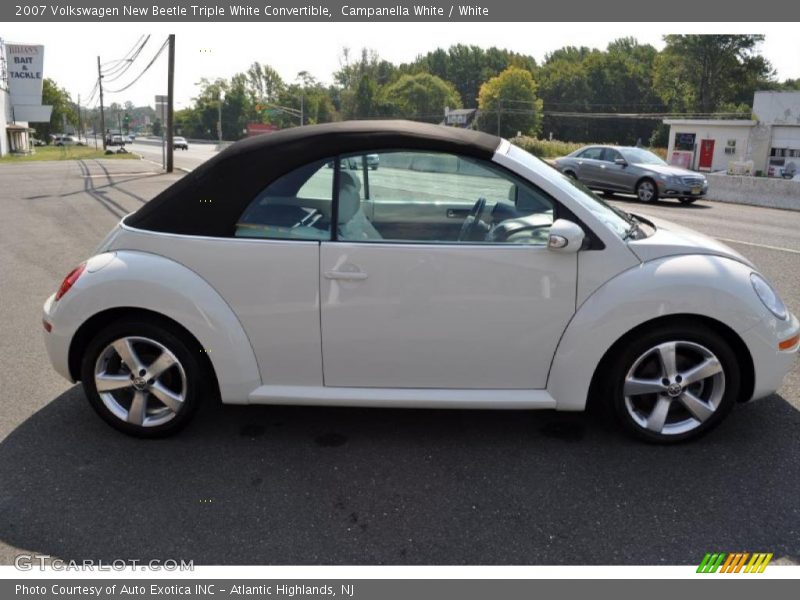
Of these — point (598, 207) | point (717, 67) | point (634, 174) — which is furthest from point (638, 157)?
point (717, 67)

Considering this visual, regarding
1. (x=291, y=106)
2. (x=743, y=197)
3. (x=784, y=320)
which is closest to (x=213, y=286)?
(x=784, y=320)

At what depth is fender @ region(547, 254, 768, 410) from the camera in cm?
332

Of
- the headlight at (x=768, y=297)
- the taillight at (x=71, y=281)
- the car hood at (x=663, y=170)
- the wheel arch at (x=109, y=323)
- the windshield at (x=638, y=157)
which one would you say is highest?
the windshield at (x=638, y=157)

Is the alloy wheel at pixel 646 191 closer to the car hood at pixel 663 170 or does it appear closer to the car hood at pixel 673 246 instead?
the car hood at pixel 663 170

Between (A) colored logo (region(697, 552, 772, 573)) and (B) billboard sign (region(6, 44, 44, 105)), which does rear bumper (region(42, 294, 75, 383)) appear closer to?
(A) colored logo (region(697, 552, 772, 573))

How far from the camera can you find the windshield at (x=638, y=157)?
59.0ft

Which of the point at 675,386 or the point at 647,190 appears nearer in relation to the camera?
the point at 675,386

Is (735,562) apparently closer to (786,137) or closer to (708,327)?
(708,327)

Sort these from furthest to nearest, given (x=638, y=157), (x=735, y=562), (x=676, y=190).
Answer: (x=638, y=157) < (x=676, y=190) < (x=735, y=562)

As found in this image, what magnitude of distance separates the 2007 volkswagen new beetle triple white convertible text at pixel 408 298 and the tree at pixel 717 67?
327 feet

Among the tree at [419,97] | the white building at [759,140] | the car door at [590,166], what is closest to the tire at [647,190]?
the car door at [590,166]

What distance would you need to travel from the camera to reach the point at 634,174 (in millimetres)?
17641

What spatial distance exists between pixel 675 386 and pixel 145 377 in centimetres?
282

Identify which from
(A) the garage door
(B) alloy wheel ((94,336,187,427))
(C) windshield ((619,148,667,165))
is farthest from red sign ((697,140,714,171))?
(B) alloy wheel ((94,336,187,427))
